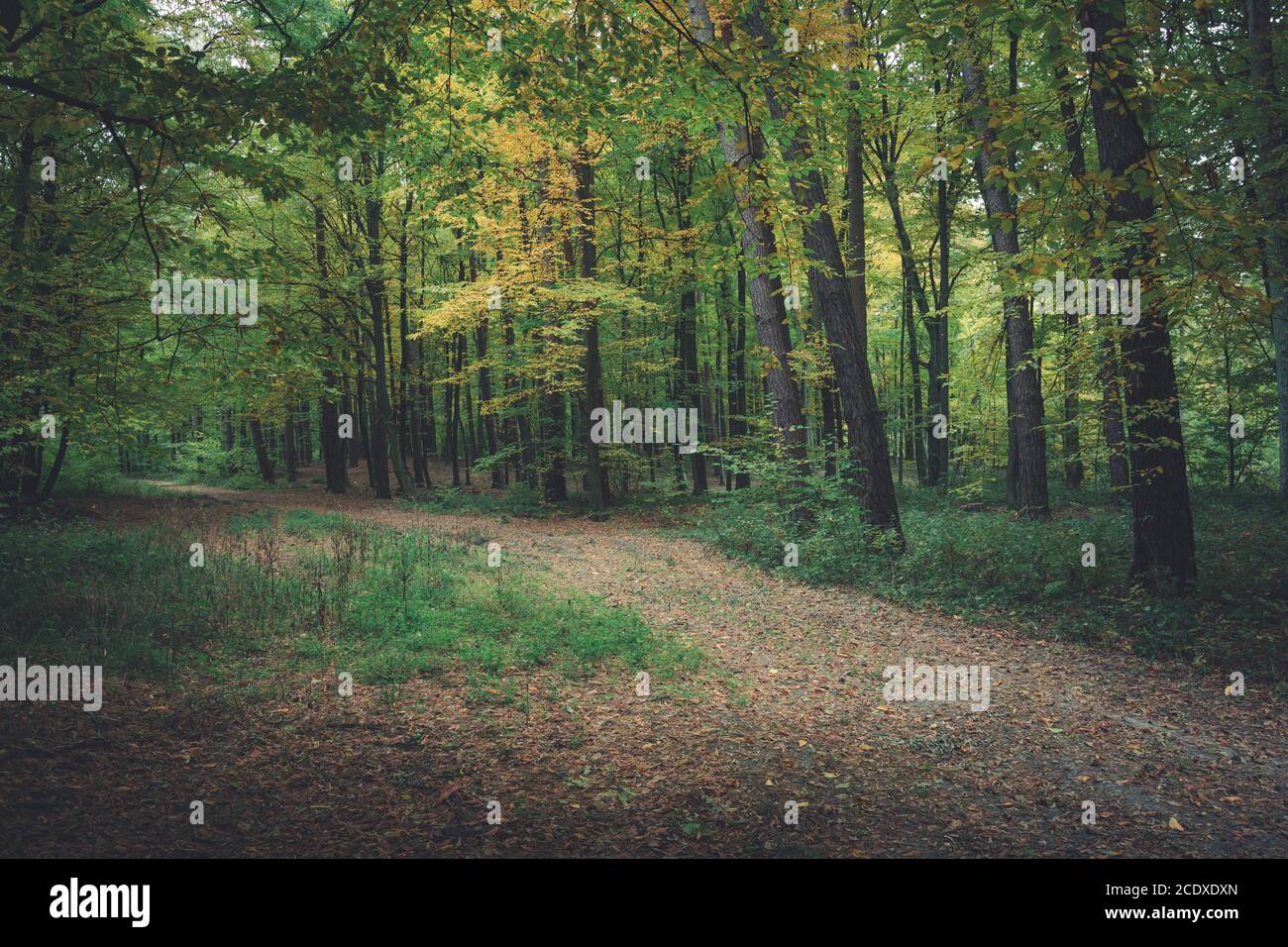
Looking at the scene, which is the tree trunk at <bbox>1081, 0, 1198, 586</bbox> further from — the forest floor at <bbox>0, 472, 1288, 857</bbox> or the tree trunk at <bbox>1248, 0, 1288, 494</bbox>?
the forest floor at <bbox>0, 472, 1288, 857</bbox>

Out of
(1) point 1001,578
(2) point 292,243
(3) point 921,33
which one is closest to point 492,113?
(3) point 921,33

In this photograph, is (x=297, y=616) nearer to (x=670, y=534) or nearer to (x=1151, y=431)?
(x=670, y=534)

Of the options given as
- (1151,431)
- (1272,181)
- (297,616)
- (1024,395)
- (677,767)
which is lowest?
(677,767)

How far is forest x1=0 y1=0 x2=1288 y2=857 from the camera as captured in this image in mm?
4480

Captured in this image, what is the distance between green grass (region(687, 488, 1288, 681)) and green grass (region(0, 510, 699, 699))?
14.2 feet

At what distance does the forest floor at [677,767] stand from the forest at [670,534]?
37 millimetres

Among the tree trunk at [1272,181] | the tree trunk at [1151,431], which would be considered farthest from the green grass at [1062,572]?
the tree trunk at [1272,181]

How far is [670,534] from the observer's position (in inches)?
634

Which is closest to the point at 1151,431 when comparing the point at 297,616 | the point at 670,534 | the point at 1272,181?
the point at 1272,181

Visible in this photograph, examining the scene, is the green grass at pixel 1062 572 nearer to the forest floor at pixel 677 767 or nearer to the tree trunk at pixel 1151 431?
the tree trunk at pixel 1151 431

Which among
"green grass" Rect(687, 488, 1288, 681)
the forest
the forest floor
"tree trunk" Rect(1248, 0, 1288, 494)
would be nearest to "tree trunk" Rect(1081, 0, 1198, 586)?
the forest

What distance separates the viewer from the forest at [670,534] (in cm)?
448

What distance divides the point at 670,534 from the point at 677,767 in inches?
442

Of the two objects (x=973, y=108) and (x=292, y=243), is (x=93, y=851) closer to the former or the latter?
(x=973, y=108)
